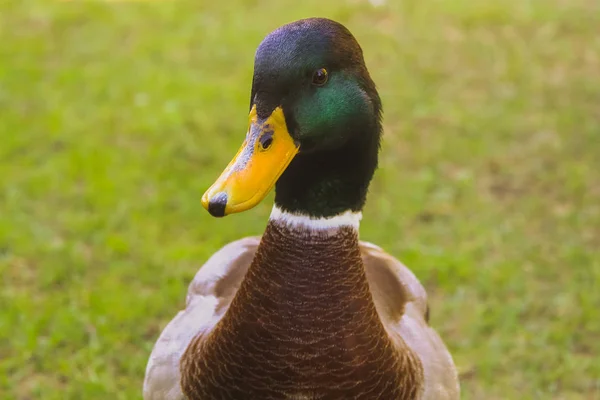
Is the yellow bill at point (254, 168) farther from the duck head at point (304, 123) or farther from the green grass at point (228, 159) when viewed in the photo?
the green grass at point (228, 159)

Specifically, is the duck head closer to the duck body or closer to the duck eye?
the duck eye

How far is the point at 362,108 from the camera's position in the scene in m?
1.63

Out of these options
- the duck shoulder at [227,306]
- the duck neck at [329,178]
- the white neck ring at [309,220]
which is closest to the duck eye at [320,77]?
the duck neck at [329,178]

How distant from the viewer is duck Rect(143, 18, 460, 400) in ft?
4.99

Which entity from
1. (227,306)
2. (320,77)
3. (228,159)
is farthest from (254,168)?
(228,159)

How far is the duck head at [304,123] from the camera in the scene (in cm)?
149

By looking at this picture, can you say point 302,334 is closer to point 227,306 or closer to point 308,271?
point 308,271

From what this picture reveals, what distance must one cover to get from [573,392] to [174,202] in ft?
6.21

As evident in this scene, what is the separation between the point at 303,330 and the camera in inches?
66.5

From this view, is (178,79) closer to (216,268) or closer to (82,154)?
(82,154)

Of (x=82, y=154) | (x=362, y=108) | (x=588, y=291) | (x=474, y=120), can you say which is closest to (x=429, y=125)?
(x=474, y=120)

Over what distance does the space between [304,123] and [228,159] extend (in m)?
2.41

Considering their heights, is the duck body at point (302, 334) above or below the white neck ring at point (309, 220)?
below

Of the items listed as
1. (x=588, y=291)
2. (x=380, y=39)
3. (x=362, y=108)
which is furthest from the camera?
(x=380, y=39)
